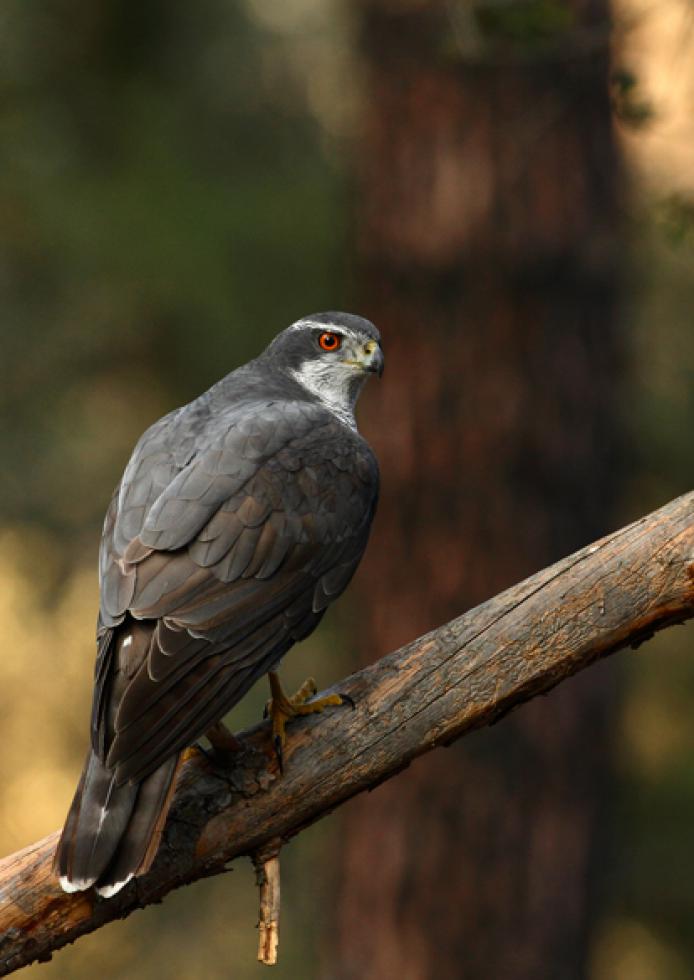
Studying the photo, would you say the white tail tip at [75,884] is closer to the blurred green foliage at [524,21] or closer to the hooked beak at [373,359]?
the hooked beak at [373,359]

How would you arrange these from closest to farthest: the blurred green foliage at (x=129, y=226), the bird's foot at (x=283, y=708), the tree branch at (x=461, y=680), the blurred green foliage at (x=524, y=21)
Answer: the tree branch at (x=461, y=680)
the bird's foot at (x=283, y=708)
the blurred green foliage at (x=524, y=21)
the blurred green foliage at (x=129, y=226)

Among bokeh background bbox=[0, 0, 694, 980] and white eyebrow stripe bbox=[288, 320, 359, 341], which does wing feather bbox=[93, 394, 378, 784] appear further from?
bokeh background bbox=[0, 0, 694, 980]

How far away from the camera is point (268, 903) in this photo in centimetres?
374

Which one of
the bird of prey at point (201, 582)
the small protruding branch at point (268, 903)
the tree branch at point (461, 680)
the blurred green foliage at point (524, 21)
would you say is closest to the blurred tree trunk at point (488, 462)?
the blurred green foliage at point (524, 21)

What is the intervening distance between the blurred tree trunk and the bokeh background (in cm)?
2

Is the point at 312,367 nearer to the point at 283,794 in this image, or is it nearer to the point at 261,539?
the point at 261,539

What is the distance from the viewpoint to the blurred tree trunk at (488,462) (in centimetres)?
708

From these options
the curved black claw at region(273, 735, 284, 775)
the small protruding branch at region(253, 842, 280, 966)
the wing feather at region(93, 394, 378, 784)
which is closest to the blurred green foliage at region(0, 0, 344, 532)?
the wing feather at region(93, 394, 378, 784)

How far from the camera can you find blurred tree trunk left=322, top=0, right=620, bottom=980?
708 cm

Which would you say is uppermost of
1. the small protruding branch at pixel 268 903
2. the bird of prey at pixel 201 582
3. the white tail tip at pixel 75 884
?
the bird of prey at pixel 201 582

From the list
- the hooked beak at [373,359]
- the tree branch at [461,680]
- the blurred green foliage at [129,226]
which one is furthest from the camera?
the blurred green foliage at [129,226]

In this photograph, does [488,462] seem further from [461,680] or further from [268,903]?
[268,903]

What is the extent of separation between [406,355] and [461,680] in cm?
372

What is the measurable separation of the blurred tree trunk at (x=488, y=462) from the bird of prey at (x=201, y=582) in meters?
2.47
